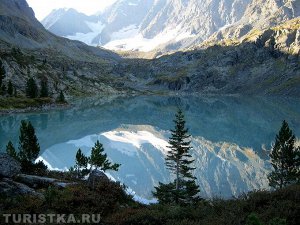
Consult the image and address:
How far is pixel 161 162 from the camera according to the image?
66.7 meters

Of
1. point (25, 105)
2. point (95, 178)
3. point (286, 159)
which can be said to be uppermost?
point (25, 105)

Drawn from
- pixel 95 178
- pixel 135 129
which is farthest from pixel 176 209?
pixel 135 129

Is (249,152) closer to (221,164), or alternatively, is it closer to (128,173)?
(221,164)

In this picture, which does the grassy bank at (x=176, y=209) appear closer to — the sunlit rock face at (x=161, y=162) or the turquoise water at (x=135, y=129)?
the sunlit rock face at (x=161, y=162)

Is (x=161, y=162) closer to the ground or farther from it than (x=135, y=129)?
closer to the ground

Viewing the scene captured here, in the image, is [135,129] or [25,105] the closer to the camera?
[135,129]

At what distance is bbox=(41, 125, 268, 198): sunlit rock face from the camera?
51688 mm

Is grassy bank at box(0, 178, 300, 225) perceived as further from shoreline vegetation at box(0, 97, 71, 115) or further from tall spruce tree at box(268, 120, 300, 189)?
shoreline vegetation at box(0, 97, 71, 115)

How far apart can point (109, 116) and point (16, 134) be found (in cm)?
6332

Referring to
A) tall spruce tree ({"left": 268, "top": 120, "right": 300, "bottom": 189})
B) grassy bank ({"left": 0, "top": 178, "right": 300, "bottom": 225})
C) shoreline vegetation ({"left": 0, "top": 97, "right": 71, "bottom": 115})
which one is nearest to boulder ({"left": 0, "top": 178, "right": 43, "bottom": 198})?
grassy bank ({"left": 0, "top": 178, "right": 300, "bottom": 225})

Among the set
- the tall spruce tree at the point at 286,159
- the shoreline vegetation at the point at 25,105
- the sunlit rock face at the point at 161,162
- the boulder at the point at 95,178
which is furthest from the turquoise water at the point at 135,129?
the boulder at the point at 95,178

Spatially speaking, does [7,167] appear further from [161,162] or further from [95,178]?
[161,162]

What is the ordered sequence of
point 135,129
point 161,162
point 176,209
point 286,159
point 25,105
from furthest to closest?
point 25,105 < point 135,129 < point 161,162 < point 286,159 < point 176,209

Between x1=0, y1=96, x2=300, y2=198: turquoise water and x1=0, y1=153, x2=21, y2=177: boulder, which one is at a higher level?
x1=0, y1=96, x2=300, y2=198: turquoise water
